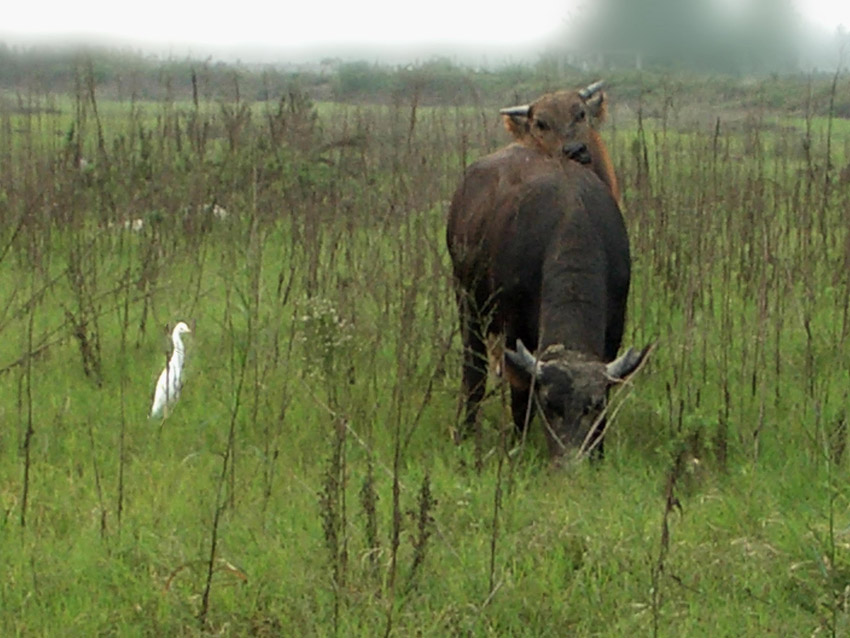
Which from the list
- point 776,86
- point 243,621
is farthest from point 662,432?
point 776,86

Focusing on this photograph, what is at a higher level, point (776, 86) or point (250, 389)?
point (776, 86)

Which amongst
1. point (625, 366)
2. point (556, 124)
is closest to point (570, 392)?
point (625, 366)

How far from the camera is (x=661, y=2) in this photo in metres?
8.50

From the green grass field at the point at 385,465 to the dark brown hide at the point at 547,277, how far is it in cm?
25

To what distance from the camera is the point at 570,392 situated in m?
5.81

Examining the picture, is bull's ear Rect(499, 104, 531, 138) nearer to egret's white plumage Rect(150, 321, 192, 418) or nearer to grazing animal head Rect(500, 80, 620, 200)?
grazing animal head Rect(500, 80, 620, 200)

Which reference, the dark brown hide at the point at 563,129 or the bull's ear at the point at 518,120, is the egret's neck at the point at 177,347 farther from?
the bull's ear at the point at 518,120

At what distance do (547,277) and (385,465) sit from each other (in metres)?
1.40

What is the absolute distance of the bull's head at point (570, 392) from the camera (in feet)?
19.0

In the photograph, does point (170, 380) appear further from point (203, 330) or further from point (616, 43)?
point (616, 43)

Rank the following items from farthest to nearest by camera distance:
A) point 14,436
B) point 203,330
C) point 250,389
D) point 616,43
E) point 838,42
Result: point 616,43 < point 203,330 < point 838,42 < point 250,389 < point 14,436

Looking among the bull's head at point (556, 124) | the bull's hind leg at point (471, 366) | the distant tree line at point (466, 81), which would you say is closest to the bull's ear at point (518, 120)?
the bull's head at point (556, 124)

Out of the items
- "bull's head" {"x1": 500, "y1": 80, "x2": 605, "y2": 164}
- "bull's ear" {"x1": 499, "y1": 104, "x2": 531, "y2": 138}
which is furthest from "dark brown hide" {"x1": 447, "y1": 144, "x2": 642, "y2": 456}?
"bull's ear" {"x1": 499, "y1": 104, "x2": 531, "y2": 138}

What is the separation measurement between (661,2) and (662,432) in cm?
349
